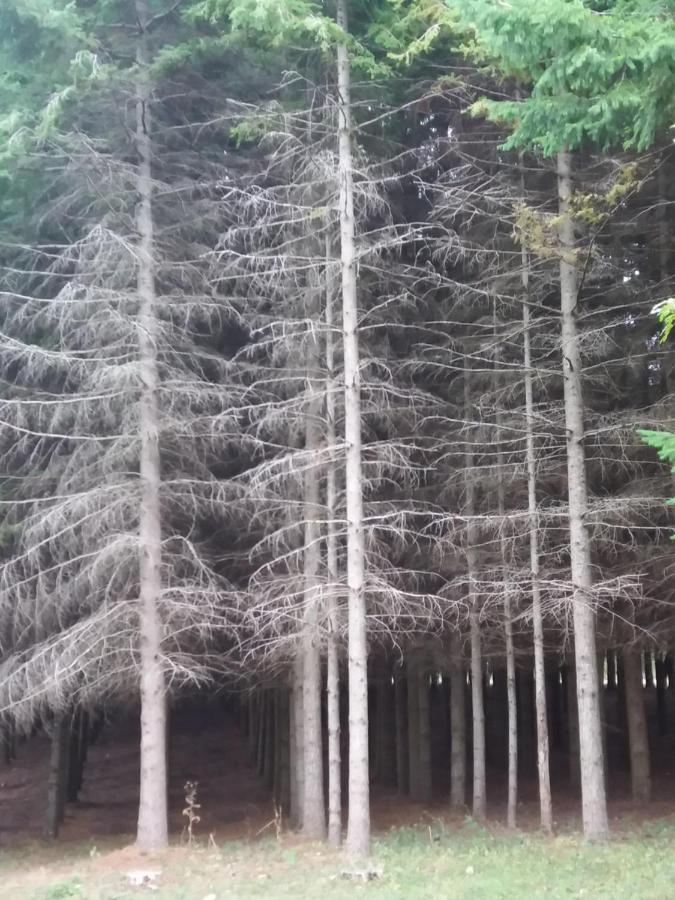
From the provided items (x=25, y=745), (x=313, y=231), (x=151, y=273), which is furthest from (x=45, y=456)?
(x=25, y=745)

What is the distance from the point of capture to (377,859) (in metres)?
11.3

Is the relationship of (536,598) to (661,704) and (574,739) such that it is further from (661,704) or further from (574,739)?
(661,704)

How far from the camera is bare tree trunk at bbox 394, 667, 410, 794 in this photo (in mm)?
20047

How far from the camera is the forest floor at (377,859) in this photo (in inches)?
385

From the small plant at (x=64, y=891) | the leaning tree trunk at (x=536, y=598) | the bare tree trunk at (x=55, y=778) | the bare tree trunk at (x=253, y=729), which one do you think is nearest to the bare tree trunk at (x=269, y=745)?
the bare tree trunk at (x=253, y=729)

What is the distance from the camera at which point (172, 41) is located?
14.8 metres

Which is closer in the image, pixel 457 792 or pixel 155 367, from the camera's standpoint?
pixel 155 367

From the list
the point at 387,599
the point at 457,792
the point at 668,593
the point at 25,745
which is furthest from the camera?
the point at 25,745

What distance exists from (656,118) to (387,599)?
7484mm

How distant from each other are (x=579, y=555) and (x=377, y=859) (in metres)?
4.99

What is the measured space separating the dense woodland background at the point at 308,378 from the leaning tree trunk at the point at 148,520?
5cm

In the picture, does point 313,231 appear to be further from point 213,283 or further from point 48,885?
point 48,885

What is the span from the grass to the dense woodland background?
0.74m

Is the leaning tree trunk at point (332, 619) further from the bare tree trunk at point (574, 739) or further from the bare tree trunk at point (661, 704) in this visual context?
the bare tree trunk at point (661, 704)
